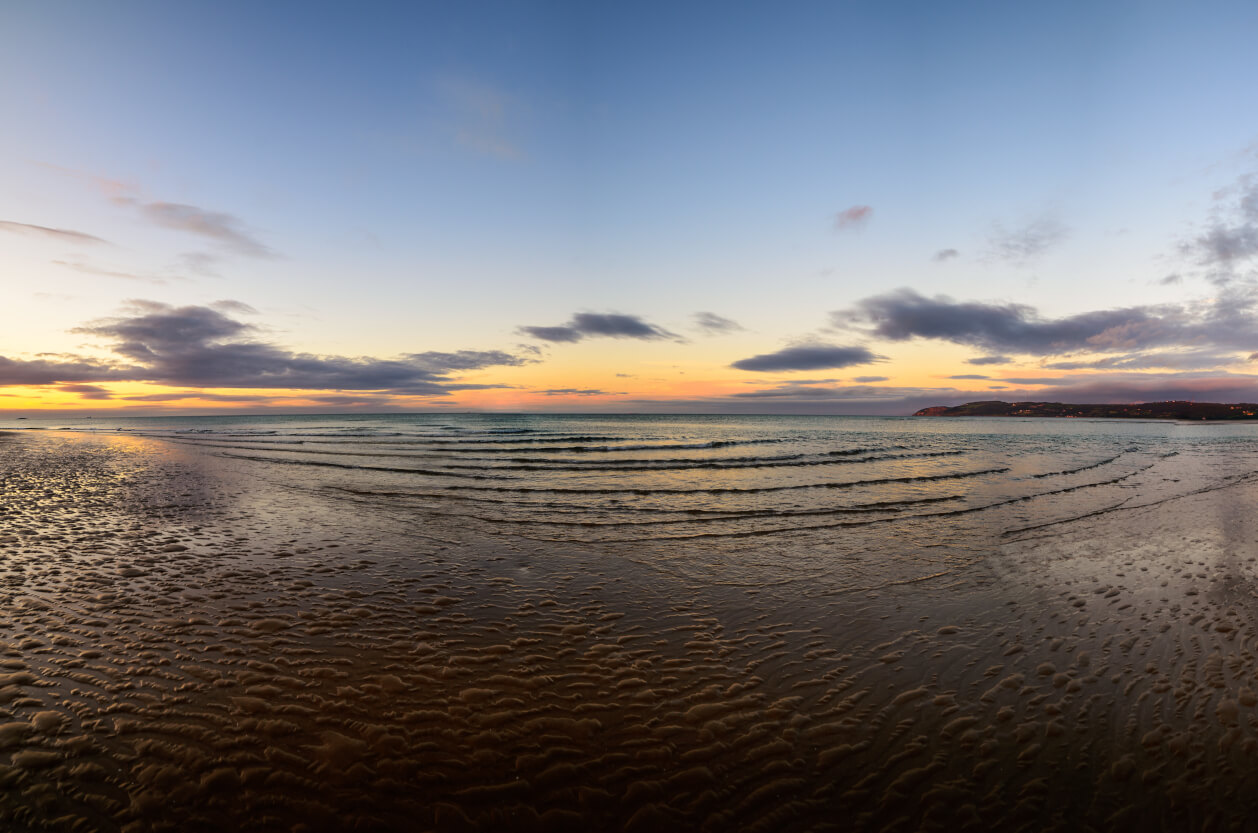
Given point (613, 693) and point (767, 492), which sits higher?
point (613, 693)

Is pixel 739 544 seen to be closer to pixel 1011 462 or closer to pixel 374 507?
pixel 374 507

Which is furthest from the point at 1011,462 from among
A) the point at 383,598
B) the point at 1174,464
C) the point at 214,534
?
the point at 214,534

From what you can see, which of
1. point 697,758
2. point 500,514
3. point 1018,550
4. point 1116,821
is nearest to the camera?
point 1116,821

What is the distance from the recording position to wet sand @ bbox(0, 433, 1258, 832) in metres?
4.75

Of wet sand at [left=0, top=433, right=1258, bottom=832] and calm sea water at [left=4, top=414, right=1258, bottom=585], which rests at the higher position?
wet sand at [left=0, top=433, right=1258, bottom=832]

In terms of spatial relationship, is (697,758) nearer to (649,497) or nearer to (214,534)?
(214,534)

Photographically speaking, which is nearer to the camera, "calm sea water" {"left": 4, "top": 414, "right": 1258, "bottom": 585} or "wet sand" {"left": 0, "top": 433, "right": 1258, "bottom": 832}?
"wet sand" {"left": 0, "top": 433, "right": 1258, "bottom": 832}

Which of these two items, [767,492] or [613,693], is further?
[767,492]

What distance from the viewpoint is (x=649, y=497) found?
21984mm

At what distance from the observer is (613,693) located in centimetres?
663

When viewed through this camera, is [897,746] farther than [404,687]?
No

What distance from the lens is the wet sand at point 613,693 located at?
4.75m

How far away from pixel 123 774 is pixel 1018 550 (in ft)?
57.3

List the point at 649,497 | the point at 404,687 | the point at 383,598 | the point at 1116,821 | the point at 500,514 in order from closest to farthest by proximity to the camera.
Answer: the point at 1116,821, the point at 404,687, the point at 383,598, the point at 500,514, the point at 649,497
